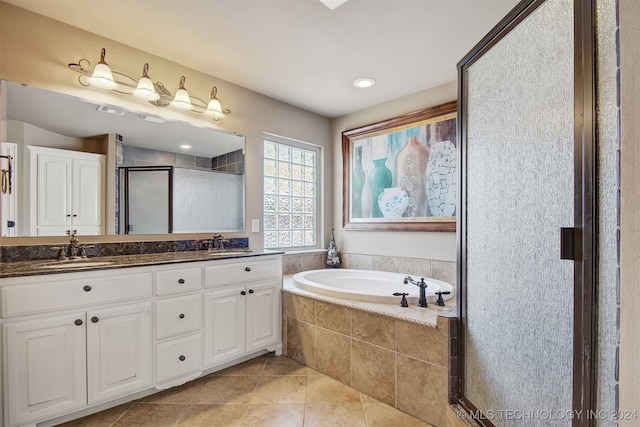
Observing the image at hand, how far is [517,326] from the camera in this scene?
113 cm

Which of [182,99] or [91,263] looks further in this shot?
[182,99]

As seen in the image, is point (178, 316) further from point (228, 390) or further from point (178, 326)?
point (228, 390)

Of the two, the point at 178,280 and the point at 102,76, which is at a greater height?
the point at 102,76

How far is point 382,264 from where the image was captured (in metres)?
3.10

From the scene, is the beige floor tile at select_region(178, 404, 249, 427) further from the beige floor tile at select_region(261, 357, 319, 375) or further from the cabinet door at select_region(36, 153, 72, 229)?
the cabinet door at select_region(36, 153, 72, 229)

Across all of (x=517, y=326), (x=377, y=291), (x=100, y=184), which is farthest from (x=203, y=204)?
(x=517, y=326)

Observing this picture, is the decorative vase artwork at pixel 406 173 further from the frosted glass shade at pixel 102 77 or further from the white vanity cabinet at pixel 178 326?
the frosted glass shade at pixel 102 77

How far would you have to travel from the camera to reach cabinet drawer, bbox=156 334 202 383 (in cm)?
185

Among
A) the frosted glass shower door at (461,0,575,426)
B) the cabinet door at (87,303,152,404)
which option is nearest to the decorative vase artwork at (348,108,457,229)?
the frosted glass shower door at (461,0,575,426)

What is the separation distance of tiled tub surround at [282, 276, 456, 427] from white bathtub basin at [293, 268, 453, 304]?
9 centimetres

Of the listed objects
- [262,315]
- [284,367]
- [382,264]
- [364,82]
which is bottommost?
[284,367]

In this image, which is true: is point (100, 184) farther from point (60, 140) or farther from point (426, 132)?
point (426, 132)

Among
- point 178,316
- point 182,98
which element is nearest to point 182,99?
point 182,98

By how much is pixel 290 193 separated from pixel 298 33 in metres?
1.68
